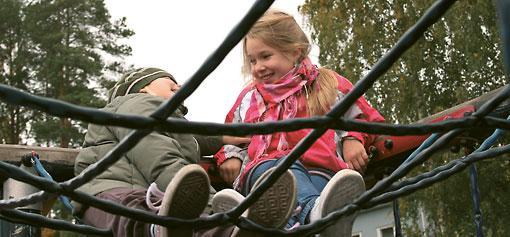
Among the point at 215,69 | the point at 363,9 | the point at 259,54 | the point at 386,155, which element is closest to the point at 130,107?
the point at 259,54

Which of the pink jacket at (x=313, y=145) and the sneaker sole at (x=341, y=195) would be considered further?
the pink jacket at (x=313, y=145)

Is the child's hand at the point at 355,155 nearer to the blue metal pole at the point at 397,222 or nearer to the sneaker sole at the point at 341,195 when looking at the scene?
the blue metal pole at the point at 397,222

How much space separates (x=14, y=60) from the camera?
52.1 ft

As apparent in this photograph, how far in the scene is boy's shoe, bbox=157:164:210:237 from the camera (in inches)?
50.3

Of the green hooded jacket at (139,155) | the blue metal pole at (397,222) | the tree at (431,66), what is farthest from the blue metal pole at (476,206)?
the tree at (431,66)

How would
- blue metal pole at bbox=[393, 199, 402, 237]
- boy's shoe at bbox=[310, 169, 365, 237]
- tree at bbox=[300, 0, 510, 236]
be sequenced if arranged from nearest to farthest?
boy's shoe at bbox=[310, 169, 365, 237], blue metal pole at bbox=[393, 199, 402, 237], tree at bbox=[300, 0, 510, 236]

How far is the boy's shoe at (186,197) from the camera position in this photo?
128 centimetres

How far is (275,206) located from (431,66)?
815 centimetres

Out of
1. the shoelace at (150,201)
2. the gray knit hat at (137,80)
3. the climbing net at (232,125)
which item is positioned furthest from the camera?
the gray knit hat at (137,80)

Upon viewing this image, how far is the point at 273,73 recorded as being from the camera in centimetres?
221

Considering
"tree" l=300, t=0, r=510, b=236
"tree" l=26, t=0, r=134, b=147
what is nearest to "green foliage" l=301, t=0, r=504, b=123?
"tree" l=300, t=0, r=510, b=236

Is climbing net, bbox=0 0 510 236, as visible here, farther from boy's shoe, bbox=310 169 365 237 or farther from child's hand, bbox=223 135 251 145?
child's hand, bbox=223 135 251 145

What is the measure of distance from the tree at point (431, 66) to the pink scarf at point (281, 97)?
5806mm

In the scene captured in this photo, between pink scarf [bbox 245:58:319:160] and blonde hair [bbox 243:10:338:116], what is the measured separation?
0.03 metres
